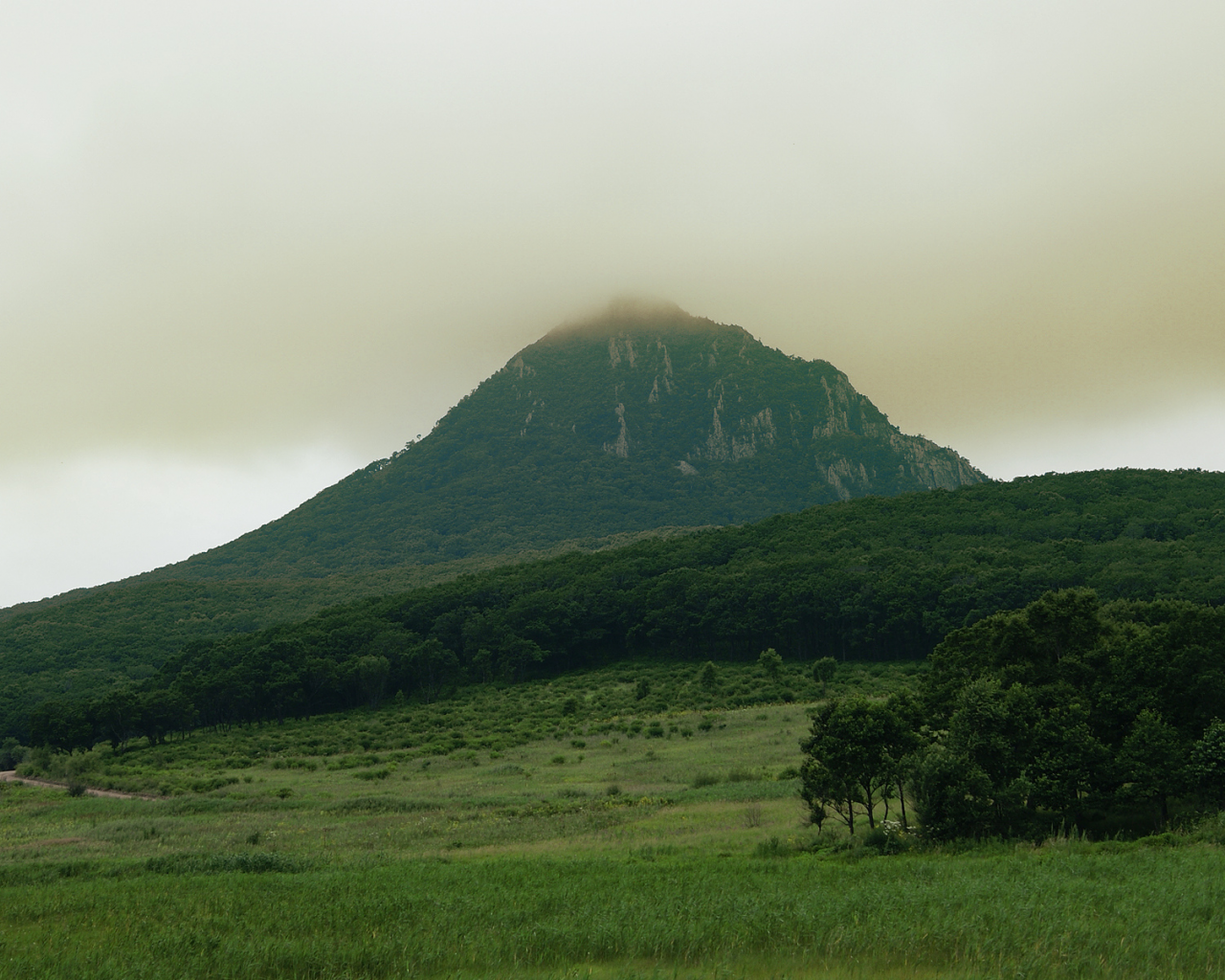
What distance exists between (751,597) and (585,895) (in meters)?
102

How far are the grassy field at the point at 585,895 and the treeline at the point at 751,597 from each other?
2703 inches

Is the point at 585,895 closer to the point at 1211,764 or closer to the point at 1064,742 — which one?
the point at 1064,742

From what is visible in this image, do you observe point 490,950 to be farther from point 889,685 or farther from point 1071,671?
point 889,685

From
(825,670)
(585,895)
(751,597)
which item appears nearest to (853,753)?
(585,895)

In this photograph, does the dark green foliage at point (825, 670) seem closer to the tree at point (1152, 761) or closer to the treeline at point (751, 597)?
the treeline at point (751, 597)

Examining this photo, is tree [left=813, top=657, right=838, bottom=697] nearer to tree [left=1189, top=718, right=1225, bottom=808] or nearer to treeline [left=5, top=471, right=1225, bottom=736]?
treeline [left=5, top=471, right=1225, bottom=736]

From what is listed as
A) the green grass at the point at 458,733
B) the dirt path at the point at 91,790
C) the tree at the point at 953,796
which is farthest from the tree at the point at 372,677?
the tree at the point at 953,796

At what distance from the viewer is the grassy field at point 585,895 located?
15.6 metres

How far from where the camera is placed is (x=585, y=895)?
68.3 ft

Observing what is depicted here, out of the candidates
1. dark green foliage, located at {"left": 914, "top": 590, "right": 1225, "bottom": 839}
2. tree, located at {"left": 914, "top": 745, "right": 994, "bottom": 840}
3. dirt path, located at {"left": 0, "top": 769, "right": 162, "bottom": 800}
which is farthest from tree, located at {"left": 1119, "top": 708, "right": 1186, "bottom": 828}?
A: dirt path, located at {"left": 0, "top": 769, "right": 162, "bottom": 800}

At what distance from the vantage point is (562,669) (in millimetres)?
127250

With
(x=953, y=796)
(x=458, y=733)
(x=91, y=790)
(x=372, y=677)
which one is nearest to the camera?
(x=953, y=796)

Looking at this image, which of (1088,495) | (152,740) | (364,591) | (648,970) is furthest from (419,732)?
Result: (1088,495)

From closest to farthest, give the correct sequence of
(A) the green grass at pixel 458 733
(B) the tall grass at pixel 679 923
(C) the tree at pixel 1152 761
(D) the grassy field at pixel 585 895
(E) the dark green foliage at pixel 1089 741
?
1. (B) the tall grass at pixel 679 923
2. (D) the grassy field at pixel 585 895
3. (C) the tree at pixel 1152 761
4. (E) the dark green foliage at pixel 1089 741
5. (A) the green grass at pixel 458 733
